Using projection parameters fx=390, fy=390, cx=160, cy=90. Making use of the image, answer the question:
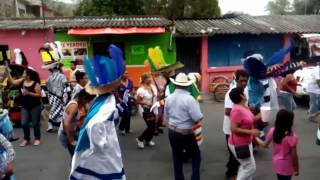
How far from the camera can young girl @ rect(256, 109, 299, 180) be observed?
4414 millimetres

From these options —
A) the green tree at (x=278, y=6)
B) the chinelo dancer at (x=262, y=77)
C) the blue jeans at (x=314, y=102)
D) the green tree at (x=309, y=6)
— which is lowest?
the blue jeans at (x=314, y=102)

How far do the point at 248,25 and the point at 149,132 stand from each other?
847 cm

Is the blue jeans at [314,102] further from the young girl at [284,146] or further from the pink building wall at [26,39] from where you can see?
the pink building wall at [26,39]

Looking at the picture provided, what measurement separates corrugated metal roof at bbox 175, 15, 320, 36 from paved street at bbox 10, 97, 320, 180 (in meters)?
5.47

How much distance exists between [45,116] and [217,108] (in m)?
5.04

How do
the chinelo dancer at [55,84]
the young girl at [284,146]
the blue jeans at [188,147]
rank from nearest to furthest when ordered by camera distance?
1. the young girl at [284,146]
2. the blue jeans at [188,147]
3. the chinelo dancer at [55,84]

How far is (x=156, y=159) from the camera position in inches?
279

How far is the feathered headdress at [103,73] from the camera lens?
3682 mm

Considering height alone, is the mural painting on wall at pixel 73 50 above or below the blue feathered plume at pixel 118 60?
below

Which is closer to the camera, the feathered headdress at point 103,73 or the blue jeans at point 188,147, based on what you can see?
the feathered headdress at point 103,73

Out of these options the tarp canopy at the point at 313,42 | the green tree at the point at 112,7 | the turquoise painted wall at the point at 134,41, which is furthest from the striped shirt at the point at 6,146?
the green tree at the point at 112,7

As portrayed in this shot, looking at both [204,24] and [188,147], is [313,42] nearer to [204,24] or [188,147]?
[204,24]

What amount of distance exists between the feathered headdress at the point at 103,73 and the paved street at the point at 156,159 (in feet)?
9.33

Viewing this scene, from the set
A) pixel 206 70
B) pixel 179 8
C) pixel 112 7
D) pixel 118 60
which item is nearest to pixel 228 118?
pixel 118 60
